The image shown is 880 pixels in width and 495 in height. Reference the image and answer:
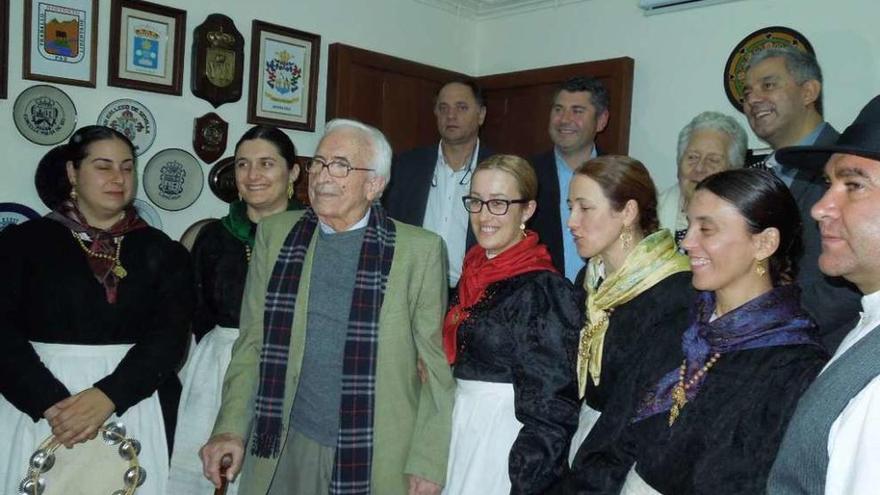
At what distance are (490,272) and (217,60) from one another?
2.45 meters

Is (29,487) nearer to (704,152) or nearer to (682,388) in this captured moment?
(682,388)

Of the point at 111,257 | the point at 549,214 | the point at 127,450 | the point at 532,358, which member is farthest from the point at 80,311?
the point at 549,214

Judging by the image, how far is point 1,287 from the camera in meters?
2.21

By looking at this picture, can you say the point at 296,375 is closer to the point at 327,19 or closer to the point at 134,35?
the point at 134,35

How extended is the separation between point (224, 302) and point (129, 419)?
473 mm

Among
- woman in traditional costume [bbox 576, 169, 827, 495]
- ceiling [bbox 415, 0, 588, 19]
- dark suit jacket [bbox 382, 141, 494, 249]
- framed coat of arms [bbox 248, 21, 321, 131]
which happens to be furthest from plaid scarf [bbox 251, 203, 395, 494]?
ceiling [bbox 415, 0, 588, 19]

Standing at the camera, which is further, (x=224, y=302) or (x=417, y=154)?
(x=417, y=154)

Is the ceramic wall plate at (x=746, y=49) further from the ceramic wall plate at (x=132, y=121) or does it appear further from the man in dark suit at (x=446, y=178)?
the ceramic wall plate at (x=132, y=121)

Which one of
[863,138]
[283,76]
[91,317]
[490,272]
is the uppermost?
[283,76]

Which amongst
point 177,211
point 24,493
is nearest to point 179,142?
point 177,211

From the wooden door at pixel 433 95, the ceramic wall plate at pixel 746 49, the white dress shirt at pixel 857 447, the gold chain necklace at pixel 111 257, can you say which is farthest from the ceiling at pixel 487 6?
the white dress shirt at pixel 857 447

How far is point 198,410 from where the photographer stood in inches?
96.6

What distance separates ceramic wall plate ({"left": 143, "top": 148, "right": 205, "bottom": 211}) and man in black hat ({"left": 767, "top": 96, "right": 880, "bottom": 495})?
10.2ft

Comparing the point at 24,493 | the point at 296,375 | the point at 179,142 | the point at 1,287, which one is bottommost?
the point at 24,493
